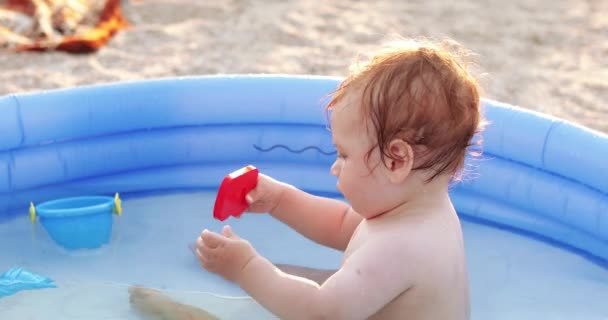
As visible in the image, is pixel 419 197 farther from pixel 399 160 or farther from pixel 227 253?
pixel 227 253

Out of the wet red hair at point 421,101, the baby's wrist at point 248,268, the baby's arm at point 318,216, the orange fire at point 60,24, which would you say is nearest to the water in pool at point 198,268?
the baby's arm at point 318,216

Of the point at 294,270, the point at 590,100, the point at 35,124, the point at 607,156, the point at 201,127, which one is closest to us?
the point at 294,270

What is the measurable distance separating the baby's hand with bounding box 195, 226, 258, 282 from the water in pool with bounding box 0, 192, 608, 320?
0.39 metres

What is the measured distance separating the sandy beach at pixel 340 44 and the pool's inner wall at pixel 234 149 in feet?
3.56

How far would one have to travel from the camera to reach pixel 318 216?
1.93 metres

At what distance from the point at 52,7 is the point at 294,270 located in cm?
280

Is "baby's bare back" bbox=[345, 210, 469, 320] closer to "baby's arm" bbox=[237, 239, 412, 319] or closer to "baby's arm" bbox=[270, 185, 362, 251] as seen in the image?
"baby's arm" bbox=[237, 239, 412, 319]

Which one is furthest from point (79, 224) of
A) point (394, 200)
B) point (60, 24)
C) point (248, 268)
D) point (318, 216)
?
point (60, 24)

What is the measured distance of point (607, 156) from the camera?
2.27 m

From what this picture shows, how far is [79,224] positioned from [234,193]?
661mm

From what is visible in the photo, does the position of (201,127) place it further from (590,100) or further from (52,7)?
(52,7)

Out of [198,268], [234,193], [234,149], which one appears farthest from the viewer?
[234,149]

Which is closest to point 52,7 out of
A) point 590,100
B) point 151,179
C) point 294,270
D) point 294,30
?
point 294,30

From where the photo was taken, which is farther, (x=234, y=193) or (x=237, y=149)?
(x=237, y=149)
